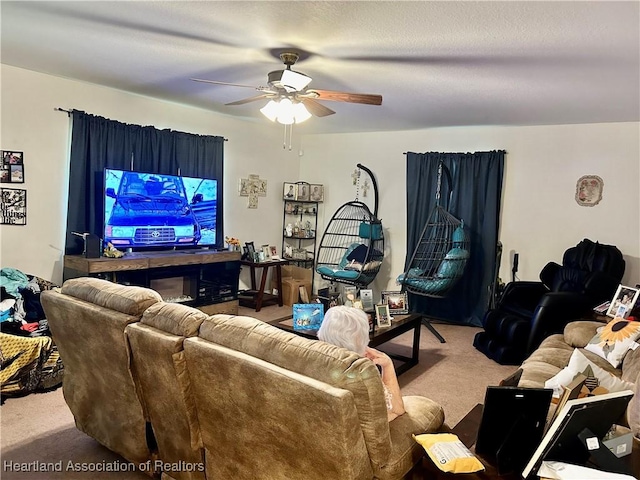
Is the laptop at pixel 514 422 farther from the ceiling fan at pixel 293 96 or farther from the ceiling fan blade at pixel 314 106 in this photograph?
Answer: the ceiling fan blade at pixel 314 106

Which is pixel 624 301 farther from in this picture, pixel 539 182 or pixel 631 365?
pixel 539 182

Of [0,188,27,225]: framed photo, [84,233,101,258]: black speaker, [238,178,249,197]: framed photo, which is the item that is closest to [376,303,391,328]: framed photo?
[84,233,101,258]: black speaker

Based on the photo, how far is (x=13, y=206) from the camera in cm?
396

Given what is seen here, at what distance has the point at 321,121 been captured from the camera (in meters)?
5.68

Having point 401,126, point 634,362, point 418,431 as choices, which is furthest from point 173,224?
point 634,362

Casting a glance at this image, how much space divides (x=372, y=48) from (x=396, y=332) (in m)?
2.11

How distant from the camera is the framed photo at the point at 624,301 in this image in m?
3.54

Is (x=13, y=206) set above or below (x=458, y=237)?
above

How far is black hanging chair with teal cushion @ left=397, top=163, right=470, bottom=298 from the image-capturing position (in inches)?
192

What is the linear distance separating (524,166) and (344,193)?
7.79 feet

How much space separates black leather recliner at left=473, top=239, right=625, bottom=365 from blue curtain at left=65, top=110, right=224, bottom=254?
369 cm

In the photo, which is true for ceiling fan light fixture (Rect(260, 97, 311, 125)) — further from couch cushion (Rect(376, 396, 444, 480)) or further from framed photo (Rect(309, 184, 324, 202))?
framed photo (Rect(309, 184, 324, 202))

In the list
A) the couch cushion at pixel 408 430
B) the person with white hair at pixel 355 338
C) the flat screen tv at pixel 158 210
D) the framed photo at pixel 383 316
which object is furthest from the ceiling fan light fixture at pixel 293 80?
the flat screen tv at pixel 158 210

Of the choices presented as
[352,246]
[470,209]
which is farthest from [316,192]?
[470,209]
